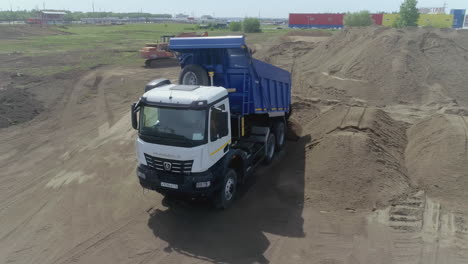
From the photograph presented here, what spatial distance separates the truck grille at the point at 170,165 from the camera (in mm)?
7535

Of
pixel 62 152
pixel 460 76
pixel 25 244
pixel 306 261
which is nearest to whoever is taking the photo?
pixel 306 261

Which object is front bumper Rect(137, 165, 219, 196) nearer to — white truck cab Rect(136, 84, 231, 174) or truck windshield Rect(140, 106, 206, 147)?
white truck cab Rect(136, 84, 231, 174)

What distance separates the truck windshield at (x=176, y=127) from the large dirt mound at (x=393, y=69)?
13555mm

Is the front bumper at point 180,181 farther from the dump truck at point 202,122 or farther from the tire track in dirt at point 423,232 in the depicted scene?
the tire track in dirt at point 423,232

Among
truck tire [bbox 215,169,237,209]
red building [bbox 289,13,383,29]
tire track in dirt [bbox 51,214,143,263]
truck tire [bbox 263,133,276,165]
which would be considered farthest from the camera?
red building [bbox 289,13,383,29]

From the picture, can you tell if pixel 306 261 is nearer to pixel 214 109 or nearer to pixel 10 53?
pixel 214 109

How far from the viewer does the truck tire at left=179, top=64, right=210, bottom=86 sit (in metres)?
9.52

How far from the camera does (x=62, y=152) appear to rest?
511 inches

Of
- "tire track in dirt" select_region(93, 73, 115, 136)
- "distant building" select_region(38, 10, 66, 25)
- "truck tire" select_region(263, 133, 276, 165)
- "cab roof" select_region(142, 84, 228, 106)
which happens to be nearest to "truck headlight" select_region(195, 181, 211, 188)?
"cab roof" select_region(142, 84, 228, 106)

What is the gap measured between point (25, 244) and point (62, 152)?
5.94 m

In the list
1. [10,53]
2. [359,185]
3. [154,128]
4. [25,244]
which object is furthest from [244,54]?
[10,53]

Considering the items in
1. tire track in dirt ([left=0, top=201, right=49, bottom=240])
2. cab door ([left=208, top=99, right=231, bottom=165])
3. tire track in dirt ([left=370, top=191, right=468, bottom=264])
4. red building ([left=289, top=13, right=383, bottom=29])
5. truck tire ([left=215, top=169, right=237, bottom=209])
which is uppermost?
red building ([left=289, top=13, right=383, bottom=29])

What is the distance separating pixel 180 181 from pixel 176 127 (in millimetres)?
1159

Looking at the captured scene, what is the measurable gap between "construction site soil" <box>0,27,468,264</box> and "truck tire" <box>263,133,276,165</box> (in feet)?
1.10
